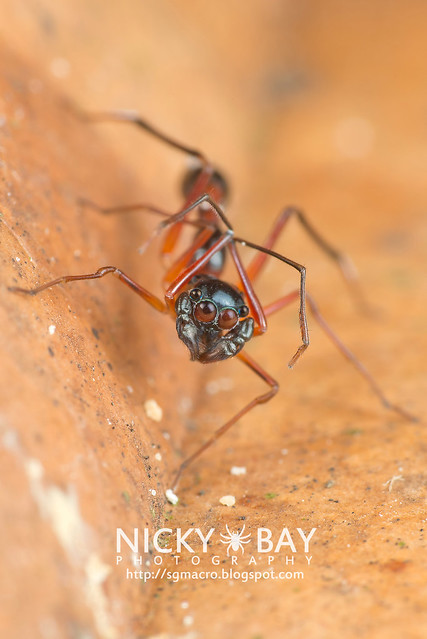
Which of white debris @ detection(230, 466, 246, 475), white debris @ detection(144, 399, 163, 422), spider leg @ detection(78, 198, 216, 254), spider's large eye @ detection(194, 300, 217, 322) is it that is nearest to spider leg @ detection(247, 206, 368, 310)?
spider leg @ detection(78, 198, 216, 254)

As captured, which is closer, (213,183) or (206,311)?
(206,311)

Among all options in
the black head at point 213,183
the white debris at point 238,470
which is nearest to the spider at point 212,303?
the white debris at point 238,470

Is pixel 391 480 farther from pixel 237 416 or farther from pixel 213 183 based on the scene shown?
pixel 213 183

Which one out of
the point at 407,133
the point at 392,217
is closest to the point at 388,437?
the point at 392,217

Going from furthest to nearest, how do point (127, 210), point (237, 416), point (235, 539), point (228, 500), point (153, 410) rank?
point (127, 210) → point (237, 416) → point (153, 410) → point (228, 500) → point (235, 539)

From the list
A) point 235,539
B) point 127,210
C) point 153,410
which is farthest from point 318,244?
point 235,539

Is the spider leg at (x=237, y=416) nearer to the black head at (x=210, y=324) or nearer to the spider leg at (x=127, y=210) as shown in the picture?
the black head at (x=210, y=324)
